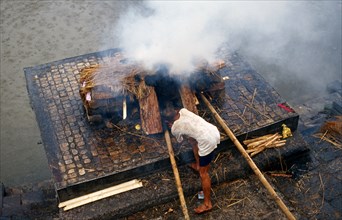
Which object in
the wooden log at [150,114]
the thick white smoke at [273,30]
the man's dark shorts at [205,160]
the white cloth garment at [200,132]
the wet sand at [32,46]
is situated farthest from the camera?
the thick white smoke at [273,30]

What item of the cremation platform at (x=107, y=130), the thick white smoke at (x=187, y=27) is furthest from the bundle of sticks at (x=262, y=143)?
the thick white smoke at (x=187, y=27)

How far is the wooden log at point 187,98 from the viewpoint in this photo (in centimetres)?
807

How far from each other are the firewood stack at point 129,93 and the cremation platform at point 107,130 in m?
0.29

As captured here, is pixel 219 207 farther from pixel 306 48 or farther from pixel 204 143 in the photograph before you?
pixel 306 48

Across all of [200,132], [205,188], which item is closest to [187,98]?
[200,132]

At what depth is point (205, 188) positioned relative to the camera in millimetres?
7129

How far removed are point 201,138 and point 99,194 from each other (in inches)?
84.9

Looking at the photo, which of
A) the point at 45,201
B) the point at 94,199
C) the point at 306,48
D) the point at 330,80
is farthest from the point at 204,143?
the point at 306,48

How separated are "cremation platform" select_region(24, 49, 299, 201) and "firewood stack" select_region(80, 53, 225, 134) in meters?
0.29

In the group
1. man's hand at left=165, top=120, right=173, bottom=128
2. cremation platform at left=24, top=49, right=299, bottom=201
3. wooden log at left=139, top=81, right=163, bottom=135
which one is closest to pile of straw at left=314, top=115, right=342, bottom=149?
cremation platform at left=24, top=49, right=299, bottom=201

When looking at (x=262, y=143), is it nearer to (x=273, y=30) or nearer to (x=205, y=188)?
(x=205, y=188)

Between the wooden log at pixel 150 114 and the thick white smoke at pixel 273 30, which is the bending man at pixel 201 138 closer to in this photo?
the wooden log at pixel 150 114

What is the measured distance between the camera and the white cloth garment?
6.77 m

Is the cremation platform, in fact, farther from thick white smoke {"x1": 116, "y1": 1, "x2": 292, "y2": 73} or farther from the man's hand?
thick white smoke {"x1": 116, "y1": 1, "x2": 292, "y2": 73}
